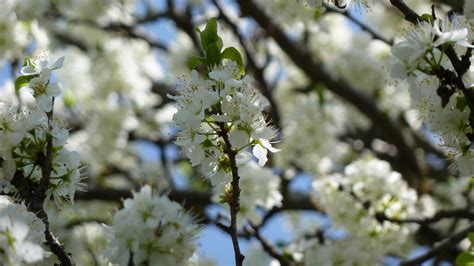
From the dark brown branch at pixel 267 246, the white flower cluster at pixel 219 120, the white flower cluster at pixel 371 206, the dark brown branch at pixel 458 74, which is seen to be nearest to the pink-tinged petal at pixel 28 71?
the white flower cluster at pixel 219 120

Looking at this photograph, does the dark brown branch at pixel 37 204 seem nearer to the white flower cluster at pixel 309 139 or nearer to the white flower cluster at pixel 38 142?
the white flower cluster at pixel 38 142

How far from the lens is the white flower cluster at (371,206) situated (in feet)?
11.5

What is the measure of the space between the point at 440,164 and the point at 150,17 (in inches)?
112

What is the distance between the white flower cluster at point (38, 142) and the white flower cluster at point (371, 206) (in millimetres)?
1619

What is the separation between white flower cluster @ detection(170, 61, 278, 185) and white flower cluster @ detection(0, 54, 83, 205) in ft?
1.23

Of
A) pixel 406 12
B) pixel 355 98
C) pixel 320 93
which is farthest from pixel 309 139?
pixel 406 12

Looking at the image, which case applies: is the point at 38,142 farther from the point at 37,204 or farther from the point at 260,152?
the point at 260,152

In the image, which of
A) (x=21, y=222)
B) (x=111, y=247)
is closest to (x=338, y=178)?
(x=111, y=247)

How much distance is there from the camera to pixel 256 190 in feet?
12.3

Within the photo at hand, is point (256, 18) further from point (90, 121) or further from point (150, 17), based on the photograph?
point (90, 121)

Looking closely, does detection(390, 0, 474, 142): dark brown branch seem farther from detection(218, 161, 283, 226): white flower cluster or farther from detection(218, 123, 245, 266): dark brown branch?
detection(218, 161, 283, 226): white flower cluster

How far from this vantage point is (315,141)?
5523 millimetres

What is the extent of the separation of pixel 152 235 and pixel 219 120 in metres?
0.41

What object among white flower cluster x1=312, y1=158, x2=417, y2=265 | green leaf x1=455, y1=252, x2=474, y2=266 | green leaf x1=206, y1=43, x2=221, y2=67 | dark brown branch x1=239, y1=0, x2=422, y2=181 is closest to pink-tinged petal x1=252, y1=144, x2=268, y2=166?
green leaf x1=206, y1=43, x2=221, y2=67
